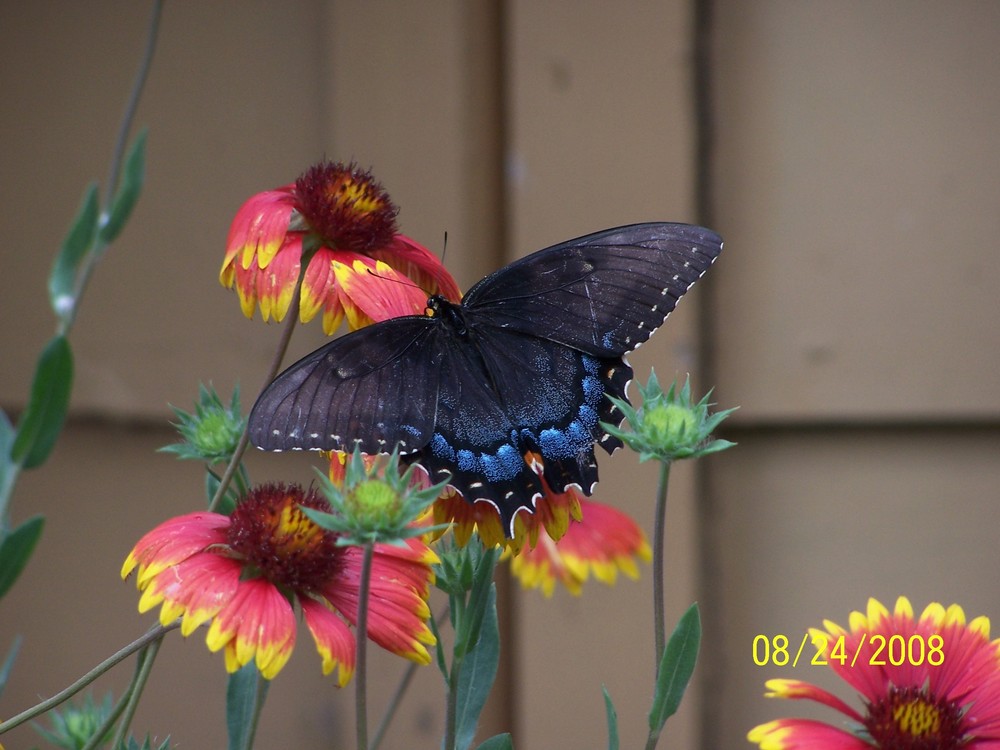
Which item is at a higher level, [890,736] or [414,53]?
[414,53]

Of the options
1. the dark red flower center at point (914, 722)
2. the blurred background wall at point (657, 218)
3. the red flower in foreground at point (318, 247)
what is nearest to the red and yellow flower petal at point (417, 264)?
the red flower in foreground at point (318, 247)

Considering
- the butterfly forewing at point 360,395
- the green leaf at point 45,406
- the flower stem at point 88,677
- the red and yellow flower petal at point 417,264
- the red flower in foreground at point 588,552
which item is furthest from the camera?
the red flower in foreground at point 588,552

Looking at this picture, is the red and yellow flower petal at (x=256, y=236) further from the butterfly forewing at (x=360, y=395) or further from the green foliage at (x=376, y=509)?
the green foliage at (x=376, y=509)

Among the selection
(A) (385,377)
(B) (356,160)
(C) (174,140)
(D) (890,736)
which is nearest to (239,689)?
(A) (385,377)

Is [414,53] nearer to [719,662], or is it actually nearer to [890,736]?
[719,662]

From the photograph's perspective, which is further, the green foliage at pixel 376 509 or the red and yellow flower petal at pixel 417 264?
the red and yellow flower petal at pixel 417 264

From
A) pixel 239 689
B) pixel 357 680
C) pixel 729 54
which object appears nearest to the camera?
pixel 357 680

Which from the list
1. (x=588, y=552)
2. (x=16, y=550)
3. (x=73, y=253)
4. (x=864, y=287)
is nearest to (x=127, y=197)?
(x=73, y=253)
